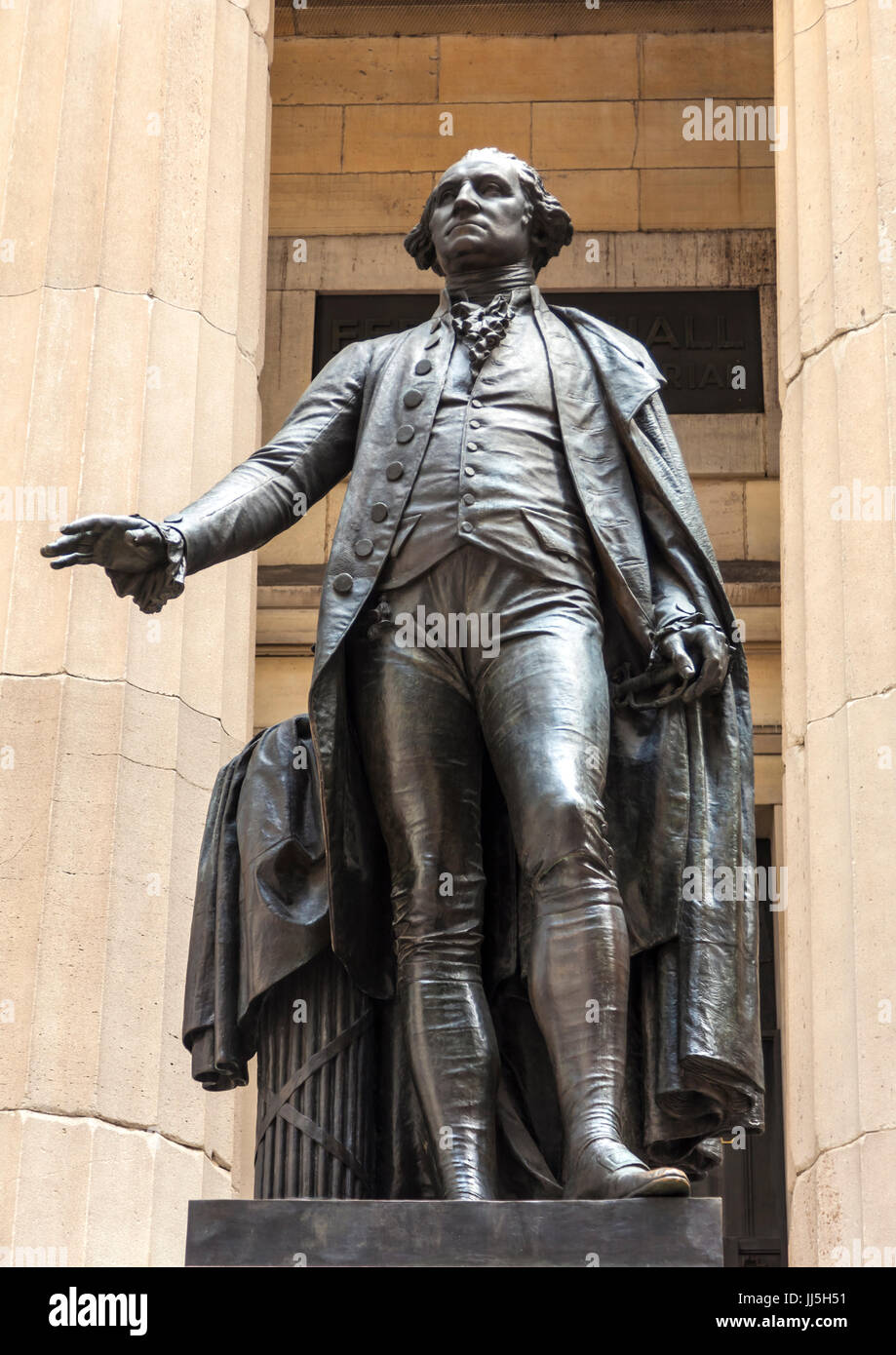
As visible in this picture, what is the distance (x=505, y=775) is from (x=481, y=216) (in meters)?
1.89

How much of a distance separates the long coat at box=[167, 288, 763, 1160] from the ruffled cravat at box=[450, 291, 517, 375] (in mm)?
66

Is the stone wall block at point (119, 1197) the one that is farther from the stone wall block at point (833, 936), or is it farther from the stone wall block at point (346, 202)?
the stone wall block at point (346, 202)

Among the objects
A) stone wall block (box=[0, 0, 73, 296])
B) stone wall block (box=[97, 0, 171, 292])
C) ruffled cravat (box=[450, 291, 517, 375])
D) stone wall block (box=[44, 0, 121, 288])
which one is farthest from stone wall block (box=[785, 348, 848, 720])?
ruffled cravat (box=[450, 291, 517, 375])

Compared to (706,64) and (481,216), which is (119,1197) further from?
(706,64)

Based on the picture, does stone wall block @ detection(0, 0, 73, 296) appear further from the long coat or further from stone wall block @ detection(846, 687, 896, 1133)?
the long coat

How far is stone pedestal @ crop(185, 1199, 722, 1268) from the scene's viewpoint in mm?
5672

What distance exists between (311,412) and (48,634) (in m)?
4.05

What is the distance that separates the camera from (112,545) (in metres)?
6.42

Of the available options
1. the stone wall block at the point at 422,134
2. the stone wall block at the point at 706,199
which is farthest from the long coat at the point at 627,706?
the stone wall block at the point at 422,134

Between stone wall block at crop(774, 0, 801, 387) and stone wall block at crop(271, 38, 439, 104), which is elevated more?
stone wall block at crop(271, 38, 439, 104)

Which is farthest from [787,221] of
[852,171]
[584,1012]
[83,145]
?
[584,1012]

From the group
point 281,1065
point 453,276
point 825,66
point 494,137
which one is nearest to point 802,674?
point 825,66

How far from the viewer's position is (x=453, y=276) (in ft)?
24.3
